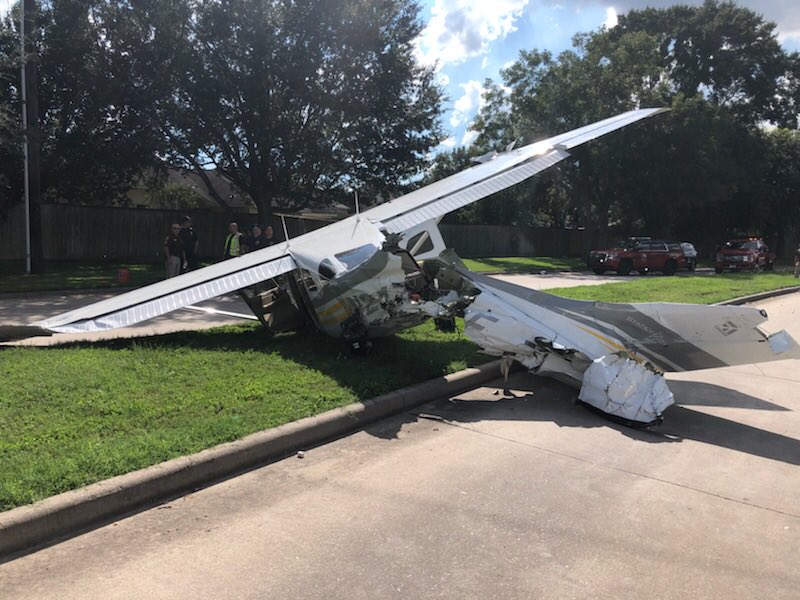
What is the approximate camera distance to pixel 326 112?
958 inches

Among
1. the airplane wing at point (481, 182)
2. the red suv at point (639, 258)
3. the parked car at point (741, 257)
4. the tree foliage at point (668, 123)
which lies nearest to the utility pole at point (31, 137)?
the airplane wing at point (481, 182)

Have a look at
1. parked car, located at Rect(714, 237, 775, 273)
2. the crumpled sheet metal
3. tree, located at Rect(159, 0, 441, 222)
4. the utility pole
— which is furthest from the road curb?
parked car, located at Rect(714, 237, 775, 273)

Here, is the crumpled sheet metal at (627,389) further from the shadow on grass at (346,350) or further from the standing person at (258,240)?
the standing person at (258,240)

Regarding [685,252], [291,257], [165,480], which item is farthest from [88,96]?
[685,252]

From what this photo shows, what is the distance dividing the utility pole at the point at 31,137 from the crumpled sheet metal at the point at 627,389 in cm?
1621

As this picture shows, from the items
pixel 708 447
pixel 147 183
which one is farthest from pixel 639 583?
pixel 147 183

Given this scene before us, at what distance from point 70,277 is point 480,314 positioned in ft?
49.0

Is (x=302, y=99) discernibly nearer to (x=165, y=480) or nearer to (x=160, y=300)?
(x=160, y=300)

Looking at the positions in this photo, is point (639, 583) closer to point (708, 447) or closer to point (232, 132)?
point (708, 447)

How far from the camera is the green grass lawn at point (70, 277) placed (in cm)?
1502

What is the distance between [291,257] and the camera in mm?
7922

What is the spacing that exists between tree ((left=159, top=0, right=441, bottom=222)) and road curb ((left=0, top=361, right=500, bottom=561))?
18.8 metres

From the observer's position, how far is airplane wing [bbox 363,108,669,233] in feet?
25.3

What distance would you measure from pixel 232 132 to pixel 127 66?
13.8ft
